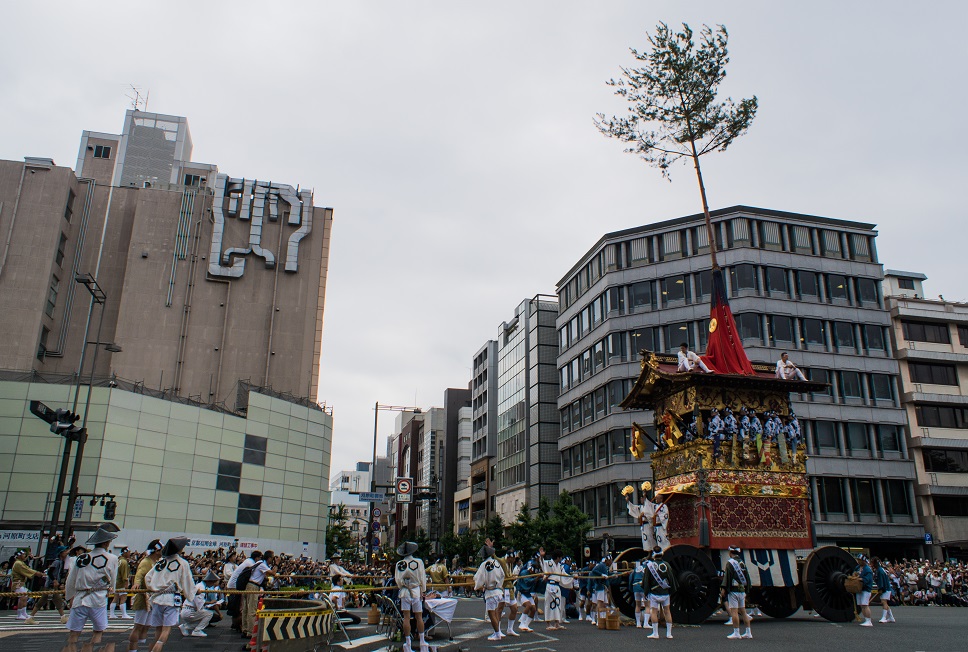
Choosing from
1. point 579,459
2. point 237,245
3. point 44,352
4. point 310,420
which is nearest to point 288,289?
point 237,245

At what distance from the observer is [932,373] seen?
50.1 metres

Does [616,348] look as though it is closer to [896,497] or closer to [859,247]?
[859,247]

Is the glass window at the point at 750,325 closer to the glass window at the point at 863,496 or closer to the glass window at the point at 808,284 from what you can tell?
the glass window at the point at 808,284

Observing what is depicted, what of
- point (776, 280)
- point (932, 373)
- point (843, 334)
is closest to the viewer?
point (843, 334)

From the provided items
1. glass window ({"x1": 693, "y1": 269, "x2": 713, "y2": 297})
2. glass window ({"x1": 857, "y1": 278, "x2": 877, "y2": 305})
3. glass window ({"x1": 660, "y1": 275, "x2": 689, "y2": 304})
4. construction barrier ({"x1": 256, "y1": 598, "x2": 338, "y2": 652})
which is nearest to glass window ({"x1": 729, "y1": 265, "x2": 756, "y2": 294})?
glass window ({"x1": 693, "y1": 269, "x2": 713, "y2": 297})

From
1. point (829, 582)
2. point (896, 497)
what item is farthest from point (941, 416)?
point (829, 582)

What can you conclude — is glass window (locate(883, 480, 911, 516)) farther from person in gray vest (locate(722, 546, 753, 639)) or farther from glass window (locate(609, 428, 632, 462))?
person in gray vest (locate(722, 546, 753, 639))

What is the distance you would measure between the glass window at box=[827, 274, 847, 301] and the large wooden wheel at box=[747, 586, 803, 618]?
36.9m

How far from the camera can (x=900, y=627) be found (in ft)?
57.2

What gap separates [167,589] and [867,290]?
51580mm

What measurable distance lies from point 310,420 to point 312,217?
58.6 ft

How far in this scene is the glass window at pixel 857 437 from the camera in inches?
1866

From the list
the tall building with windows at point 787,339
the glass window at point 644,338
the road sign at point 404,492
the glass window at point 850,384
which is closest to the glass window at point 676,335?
the tall building with windows at point 787,339

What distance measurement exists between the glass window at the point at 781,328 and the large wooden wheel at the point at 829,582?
107 feet
